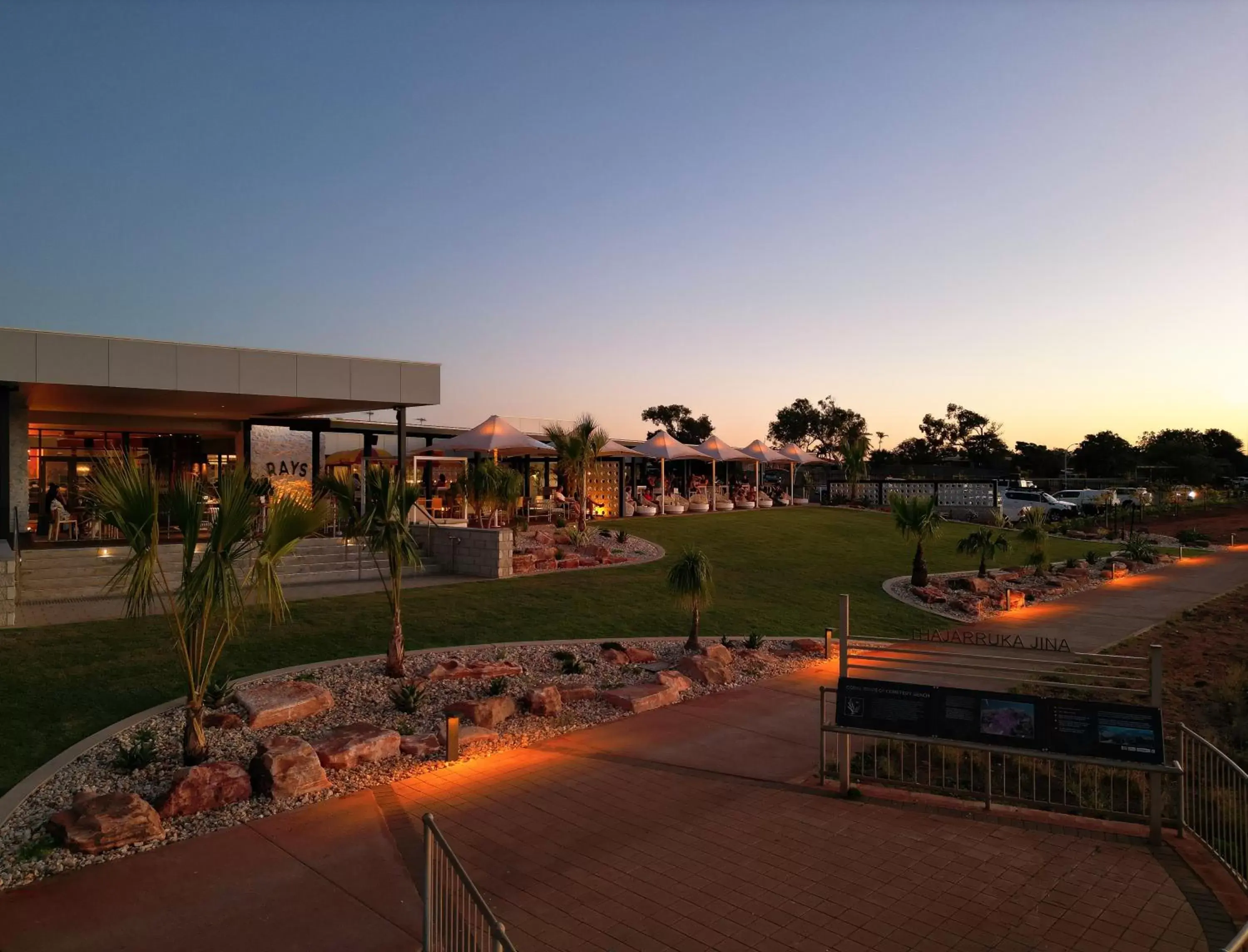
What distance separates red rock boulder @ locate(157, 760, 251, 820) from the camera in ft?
18.9

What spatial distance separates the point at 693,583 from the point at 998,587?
9764 millimetres

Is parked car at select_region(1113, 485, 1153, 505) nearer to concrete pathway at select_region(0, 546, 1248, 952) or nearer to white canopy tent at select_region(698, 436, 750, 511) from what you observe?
white canopy tent at select_region(698, 436, 750, 511)

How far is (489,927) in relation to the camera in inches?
111

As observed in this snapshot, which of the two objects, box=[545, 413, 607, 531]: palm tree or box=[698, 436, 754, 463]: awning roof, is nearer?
box=[545, 413, 607, 531]: palm tree

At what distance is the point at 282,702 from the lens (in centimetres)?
796

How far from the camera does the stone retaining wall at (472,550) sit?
16.5 m

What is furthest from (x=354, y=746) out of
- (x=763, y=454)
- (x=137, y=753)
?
(x=763, y=454)

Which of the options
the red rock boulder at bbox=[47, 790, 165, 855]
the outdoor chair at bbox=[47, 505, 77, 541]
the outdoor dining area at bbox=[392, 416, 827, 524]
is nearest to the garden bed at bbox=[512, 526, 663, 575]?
the outdoor dining area at bbox=[392, 416, 827, 524]

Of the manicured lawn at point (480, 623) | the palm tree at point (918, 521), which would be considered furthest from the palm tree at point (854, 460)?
the palm tree at point (918, 521)

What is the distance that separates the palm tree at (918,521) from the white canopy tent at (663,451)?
43.1 feet

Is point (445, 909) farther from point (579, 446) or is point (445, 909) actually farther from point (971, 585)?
point (579, 446)

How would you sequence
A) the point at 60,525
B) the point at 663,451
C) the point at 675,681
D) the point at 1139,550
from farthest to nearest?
1. the point at 663,451
2. the point at 1139,550
3. the point at 60,525
4. the point at 675,681

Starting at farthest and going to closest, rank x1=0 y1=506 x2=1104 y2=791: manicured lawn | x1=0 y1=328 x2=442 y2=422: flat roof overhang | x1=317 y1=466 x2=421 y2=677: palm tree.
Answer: x1=0 y1=328 x2=442 y2=422: flat roof overhang < x1=317 y1=466 x2=421 y2=677: palm tree < x1=0 y1=506 x2=1104 y2=791: manicured lawn

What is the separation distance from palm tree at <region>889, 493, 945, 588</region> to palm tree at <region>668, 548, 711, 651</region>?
729cm
